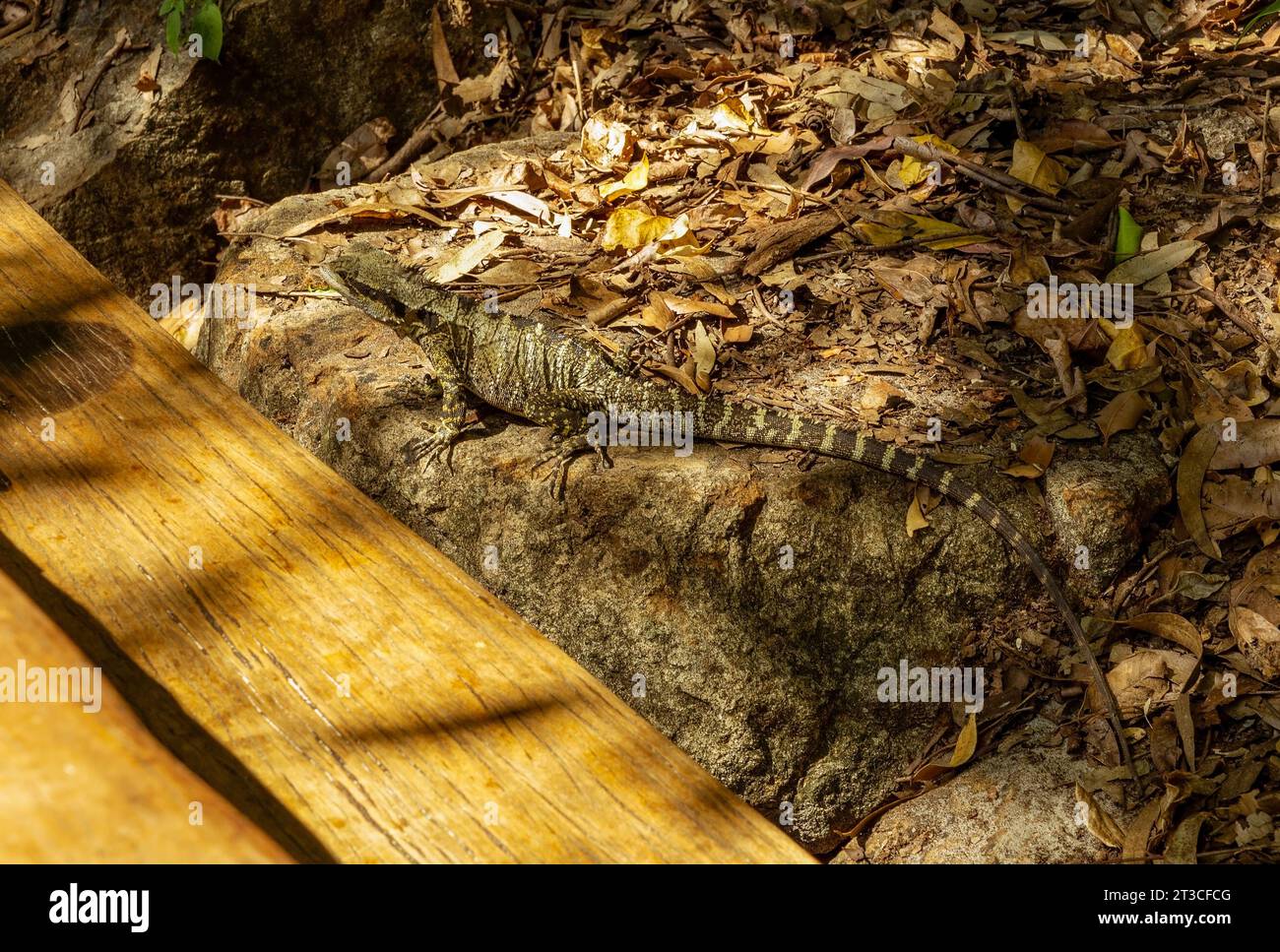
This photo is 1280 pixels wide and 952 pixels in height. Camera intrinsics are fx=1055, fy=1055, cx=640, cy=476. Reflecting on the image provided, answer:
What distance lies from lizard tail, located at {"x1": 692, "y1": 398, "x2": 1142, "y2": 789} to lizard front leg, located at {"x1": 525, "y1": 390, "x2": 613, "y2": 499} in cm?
47

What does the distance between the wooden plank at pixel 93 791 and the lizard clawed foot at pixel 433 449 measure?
341 centimetres

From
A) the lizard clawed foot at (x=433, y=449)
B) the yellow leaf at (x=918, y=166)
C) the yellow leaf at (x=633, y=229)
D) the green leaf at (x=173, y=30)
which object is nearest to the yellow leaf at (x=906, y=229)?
the yellow leaf at (x=918, y=166)

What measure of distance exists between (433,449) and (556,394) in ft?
1.98

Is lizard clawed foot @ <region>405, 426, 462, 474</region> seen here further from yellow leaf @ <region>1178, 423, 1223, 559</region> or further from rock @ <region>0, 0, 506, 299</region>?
rock @ <region>0, 0, 506, 299</region>

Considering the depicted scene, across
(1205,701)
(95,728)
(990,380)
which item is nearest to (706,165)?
(990,380)

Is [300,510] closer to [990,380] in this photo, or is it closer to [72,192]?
[990,380]

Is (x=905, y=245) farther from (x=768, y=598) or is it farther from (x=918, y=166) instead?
(x=768, y=598)

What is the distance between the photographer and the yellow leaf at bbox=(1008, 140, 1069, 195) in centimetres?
525

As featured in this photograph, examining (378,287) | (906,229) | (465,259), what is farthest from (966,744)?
(465,259)

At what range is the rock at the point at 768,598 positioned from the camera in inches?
164

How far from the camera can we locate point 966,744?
414 cm

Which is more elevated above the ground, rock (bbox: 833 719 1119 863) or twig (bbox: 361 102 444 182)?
twig (bbox: 361 102 444 182)

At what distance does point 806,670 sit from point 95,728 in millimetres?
3251

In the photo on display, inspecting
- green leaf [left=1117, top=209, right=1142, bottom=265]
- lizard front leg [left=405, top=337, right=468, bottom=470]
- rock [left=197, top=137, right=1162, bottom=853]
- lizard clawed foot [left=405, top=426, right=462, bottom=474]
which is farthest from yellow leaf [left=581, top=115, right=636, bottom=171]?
green leaf [left=1117, top=209, right=1142, bottom=265]
